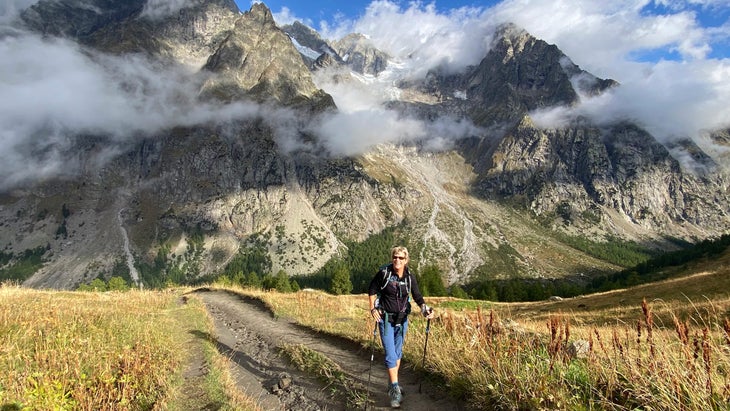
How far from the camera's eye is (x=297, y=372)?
1228 centimetres

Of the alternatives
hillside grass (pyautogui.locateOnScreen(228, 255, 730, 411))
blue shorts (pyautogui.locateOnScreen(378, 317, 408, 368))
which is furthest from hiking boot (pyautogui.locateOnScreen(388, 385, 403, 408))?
hillside grass (pyautogui.locateOnScreen(228, 255, 730, 411))

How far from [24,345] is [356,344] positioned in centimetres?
974

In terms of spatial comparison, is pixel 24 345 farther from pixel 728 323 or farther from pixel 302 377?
pixel 728 323

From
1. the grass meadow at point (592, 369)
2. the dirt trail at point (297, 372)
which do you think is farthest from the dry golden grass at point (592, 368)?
the dirt trail at point (297, 372)

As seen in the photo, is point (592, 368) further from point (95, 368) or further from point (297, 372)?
point (95, 368)

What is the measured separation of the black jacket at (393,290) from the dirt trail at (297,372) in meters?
2.08

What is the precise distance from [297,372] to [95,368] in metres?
5.70

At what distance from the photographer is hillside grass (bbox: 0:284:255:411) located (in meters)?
6.62

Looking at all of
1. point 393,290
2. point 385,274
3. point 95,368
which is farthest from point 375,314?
point 95,368

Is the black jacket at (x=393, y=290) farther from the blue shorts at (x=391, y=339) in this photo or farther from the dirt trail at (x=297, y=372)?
the dirt trail at (x=297, y=372)

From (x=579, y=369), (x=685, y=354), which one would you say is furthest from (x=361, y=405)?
(x=685, y=354)

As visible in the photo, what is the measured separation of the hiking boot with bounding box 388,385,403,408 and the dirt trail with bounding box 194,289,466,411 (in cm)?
24

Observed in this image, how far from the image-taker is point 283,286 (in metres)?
82.3

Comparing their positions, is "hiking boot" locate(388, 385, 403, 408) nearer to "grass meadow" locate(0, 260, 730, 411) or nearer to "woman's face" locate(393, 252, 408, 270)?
"grass meadow" locate(0, 260, 730, 411)
